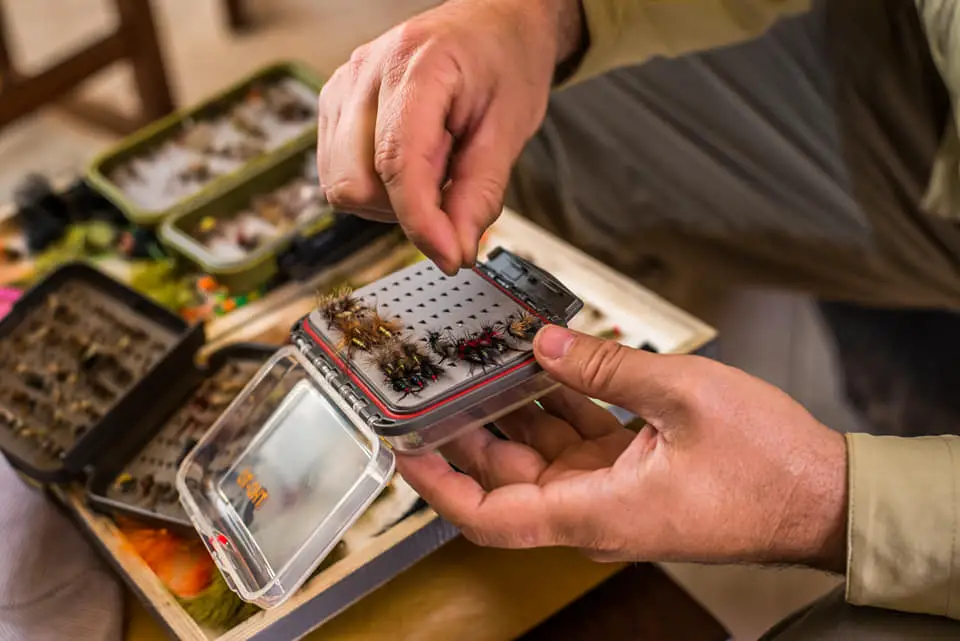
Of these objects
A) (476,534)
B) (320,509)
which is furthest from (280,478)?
(476,534)

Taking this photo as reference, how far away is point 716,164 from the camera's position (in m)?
1.15

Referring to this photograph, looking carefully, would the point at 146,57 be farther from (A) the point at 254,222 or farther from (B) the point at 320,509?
(B) the point at 320,509

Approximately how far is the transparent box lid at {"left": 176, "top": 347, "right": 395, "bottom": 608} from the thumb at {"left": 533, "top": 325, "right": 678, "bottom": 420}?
13cm

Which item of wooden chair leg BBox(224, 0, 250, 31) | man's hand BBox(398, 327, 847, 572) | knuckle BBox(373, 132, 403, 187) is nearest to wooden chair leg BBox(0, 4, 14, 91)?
wooden chair leg BBox(224, 0, 250, 31)

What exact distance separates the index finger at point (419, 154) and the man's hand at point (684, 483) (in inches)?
4.2

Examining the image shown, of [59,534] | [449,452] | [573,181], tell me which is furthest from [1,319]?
A: [573,181]

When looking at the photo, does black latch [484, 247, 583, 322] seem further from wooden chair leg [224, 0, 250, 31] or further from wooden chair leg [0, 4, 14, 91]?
wooden chair leg [224, 0, 250, 31]

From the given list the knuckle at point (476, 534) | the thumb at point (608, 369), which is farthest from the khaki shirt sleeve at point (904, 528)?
the knuckle at point (476, 534)

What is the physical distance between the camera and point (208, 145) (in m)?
1.26

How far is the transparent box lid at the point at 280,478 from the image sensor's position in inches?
26.4

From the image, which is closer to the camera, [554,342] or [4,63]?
[554,342]

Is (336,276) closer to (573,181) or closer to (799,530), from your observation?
(573,181)

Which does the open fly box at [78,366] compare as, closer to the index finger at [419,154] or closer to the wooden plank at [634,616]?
the index finger at [419,154]

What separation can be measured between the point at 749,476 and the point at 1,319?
0.70 meters
